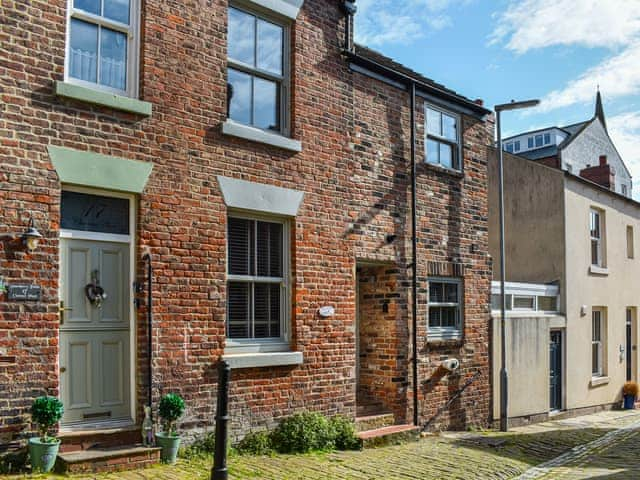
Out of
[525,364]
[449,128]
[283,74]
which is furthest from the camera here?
[525,364]

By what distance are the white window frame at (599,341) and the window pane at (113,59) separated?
1542 centimetres

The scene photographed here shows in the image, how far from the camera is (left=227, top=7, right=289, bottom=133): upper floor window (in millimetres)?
9641

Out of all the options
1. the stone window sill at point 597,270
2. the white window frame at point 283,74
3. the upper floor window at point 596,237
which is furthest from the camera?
the upper floor window at point 596,237

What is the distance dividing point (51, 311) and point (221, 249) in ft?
7.91

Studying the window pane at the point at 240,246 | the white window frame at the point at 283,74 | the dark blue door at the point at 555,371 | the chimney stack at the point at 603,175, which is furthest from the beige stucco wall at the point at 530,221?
the window pane at the point at 240,246

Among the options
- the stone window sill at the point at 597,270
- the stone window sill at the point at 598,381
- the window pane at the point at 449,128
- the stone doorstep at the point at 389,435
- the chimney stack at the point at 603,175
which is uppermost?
the chimney stack at the point at 603,175

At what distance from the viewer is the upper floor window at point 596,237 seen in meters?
19.6

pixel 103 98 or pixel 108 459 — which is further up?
pixel 103 98

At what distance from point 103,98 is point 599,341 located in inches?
649

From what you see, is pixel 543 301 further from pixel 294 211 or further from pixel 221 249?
pixel 221 249

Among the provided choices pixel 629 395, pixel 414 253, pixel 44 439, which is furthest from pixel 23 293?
pixel 629 395

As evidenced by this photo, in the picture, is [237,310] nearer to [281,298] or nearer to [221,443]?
[281,298]

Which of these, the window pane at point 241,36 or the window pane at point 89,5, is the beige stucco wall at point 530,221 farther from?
the window pane at point 89,5

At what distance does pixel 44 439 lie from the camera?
23.1ft
